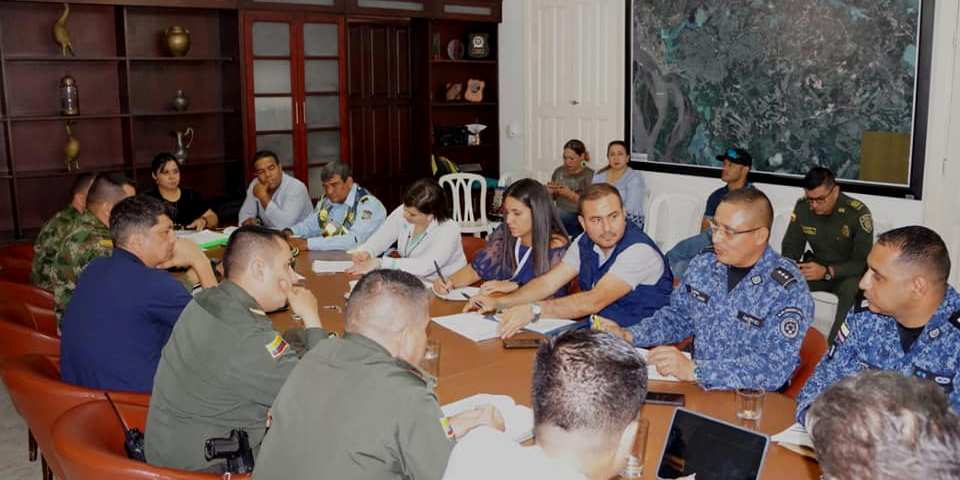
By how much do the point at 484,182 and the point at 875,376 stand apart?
6.77 metres

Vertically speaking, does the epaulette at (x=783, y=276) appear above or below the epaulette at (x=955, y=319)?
above

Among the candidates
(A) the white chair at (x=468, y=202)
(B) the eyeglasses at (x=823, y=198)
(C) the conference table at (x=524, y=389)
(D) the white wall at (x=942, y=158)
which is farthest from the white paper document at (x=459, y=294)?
(A) the white chair at (x=468, y=202)

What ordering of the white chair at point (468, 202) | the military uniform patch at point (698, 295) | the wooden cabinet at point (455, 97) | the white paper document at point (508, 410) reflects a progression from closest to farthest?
the white paper document at point (508, 410)
the military uniform patch at point (698, 295)
the white chair at point (468, 202)
the wooden cabinet at point (455, 97)

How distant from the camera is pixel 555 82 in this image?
849 centimetres

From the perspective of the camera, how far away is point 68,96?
22.5 feet

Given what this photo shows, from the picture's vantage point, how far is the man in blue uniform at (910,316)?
228cm

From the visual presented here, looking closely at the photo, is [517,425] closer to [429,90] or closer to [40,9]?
[40,9]

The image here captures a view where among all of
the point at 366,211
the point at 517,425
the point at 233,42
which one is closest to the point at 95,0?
the point at 233,42

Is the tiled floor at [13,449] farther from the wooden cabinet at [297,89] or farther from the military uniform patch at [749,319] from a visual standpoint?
the wooden cabinet at [297,89]

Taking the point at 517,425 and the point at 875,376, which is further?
the point at 517,425

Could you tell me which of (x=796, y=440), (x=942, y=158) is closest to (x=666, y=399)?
(x=796, y=440)

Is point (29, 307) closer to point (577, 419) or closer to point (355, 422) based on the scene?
point (355, 422)

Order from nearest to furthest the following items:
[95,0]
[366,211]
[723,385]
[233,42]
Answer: [723,385] < [366,211] < [95,0] < [233,42]

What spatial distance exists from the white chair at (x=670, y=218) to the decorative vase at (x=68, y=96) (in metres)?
4.77
